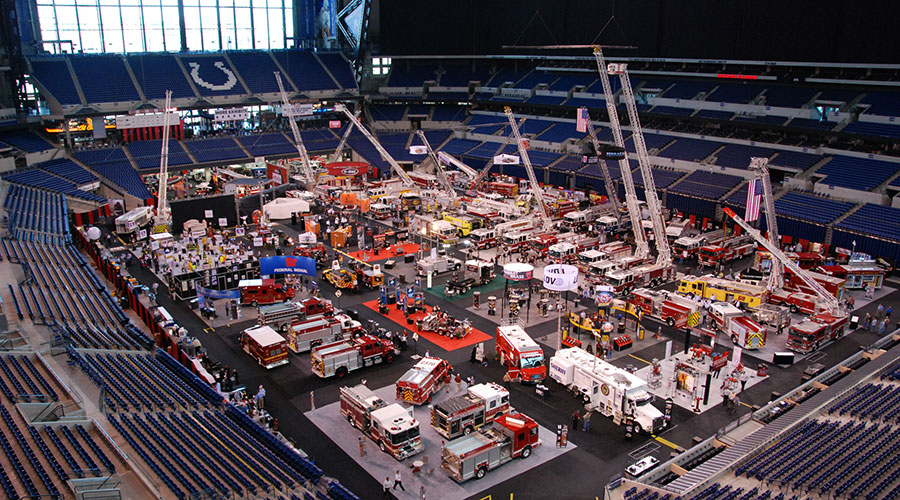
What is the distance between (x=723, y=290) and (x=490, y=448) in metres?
23.1

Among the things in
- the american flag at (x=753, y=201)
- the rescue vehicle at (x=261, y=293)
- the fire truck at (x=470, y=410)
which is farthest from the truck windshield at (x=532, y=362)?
the rescue vehicle at (x=261, y=293)

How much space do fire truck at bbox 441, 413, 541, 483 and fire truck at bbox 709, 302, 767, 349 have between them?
15.5 meters

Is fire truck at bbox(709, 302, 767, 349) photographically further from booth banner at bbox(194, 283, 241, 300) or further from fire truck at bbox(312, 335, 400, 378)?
booth banner at bbox(194, 283, 241, 300)

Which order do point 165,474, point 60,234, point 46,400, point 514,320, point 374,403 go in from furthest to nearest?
point 60,234
point 514,320
point 374,403
point 46,400
point 165,474

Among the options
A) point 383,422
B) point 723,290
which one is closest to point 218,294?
point 383,422

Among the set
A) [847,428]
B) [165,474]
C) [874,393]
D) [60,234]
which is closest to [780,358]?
[874,393]

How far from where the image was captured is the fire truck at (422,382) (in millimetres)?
30688

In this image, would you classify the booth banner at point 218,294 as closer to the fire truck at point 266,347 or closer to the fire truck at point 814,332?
the fire truck at point 266,347

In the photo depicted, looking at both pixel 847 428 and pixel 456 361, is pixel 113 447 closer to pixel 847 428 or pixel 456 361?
pixel 456 361

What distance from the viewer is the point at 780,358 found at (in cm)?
3484

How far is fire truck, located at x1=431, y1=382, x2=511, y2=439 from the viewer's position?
28016mm

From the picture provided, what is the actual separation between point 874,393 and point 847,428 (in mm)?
4105

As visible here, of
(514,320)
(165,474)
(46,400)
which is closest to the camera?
(165,474)

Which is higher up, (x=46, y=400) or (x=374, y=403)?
Result: (x=46, y=400)
